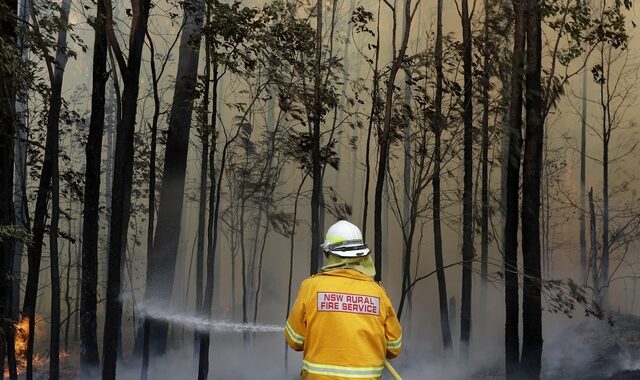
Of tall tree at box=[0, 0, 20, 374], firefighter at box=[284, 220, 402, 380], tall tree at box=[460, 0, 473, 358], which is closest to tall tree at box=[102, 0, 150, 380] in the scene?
tall tree at box=[0, 0, 20, 374]

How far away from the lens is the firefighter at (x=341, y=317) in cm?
354

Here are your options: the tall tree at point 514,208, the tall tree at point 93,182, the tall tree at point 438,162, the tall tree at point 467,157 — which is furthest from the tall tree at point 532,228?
the tall tree at point 93,182

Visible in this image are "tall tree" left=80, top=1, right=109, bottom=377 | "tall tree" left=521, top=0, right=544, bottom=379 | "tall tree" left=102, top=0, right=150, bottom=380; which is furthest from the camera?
"tall tree" left=80, top=1, right=109, bottom=377

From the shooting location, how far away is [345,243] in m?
3.58

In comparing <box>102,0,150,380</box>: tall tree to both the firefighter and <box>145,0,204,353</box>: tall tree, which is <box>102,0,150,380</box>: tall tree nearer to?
<box>145,0,204,353</box>: tall tree

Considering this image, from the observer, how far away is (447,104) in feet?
56.7

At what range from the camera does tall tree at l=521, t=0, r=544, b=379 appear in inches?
439

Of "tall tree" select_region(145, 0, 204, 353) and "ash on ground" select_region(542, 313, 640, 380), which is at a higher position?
"tall tree" select_region(145, 0, 204, 353)

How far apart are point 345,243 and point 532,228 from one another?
27.1ft

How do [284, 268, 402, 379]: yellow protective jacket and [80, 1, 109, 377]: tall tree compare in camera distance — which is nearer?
[284, 268, 402, 379]: yellow protective jacket

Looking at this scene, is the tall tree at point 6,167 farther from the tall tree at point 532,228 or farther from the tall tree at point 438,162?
the tall tree at point 438,162

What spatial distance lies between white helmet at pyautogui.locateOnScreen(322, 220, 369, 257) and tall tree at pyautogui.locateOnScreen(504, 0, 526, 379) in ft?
25.9

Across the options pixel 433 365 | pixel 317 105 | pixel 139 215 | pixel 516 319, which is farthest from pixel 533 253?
pixel 139 215

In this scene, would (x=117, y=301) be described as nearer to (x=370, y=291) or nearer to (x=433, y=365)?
(x=370, y=291)
